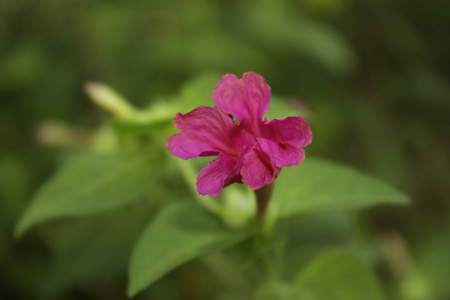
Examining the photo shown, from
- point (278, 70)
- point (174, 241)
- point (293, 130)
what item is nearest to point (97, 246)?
point (174, 241)

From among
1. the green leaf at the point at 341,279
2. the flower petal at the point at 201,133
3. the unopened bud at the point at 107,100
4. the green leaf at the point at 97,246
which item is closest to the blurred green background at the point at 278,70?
the green leaf at the point at 97,246

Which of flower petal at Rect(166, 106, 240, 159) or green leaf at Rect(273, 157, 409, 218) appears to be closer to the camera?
flower petal at Rect(166, 106, 240, 159)

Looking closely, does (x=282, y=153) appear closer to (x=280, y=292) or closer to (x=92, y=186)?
(x=280, y=292)

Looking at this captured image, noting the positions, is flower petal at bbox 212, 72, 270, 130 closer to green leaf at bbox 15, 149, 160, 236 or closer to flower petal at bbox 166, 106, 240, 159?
flower petal at bbox 166, 106, 240, 159

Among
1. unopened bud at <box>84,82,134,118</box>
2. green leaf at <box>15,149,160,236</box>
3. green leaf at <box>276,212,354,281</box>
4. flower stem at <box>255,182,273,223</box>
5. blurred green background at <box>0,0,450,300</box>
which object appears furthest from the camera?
blurred green background at <box>0,0,450,300</box>

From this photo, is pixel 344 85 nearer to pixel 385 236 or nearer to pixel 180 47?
pixel 180 47

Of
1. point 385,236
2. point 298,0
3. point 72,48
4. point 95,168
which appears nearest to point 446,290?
point 385,236

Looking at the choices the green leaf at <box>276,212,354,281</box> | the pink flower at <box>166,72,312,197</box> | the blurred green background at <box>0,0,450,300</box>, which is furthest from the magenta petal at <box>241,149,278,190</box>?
the blurred green background at <box>0,0,450,300</box>

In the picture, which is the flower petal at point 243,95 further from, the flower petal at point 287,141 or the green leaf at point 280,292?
the green leaf at point 280,292
